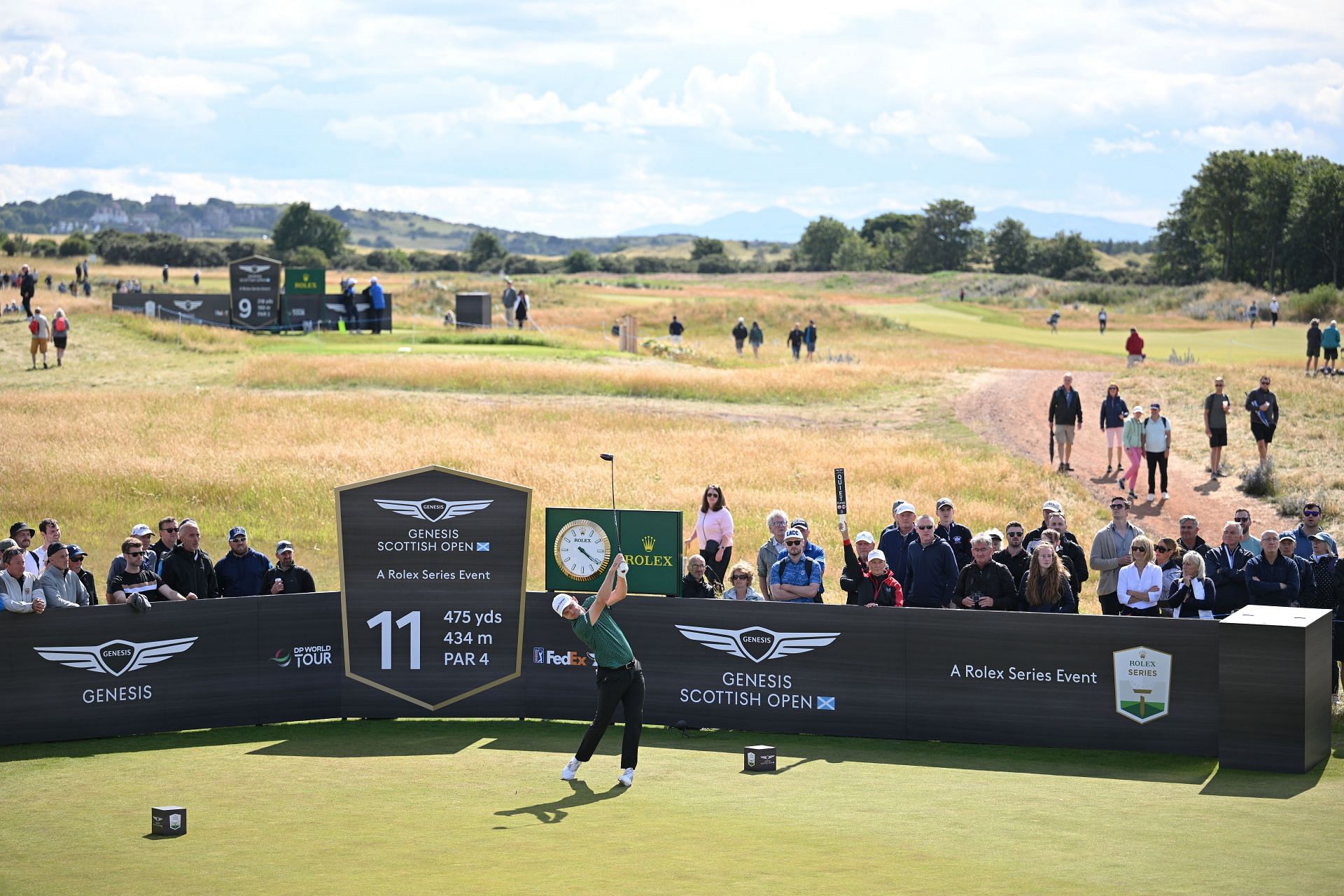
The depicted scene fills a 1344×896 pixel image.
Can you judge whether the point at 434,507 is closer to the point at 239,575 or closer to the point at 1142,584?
the point at 239,575

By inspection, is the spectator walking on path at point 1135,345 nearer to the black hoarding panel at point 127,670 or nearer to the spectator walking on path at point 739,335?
the spectator walking on path at point 739,335

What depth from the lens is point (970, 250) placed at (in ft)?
557

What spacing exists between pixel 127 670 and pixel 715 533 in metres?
6.93

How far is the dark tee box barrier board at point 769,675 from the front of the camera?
1294 centimetres

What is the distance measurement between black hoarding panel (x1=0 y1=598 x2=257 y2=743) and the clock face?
11.2 feet

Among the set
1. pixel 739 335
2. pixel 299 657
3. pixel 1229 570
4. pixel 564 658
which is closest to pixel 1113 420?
pixel 1229 570

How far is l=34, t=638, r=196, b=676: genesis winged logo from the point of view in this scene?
14195mm

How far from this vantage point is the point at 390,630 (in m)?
15.3

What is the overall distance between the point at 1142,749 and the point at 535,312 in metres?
65.6

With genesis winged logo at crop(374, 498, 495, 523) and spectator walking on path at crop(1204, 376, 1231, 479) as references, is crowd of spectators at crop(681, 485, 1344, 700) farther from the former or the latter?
spectator walking on path at crop(1204, 376, 1231, 479)

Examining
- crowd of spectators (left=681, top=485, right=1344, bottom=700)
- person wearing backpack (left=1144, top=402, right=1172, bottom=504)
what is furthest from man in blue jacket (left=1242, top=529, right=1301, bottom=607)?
person wearing backpack (left=1144, top=402, right=1172, bottom=504)

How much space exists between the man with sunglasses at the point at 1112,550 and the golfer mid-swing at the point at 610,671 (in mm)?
6481

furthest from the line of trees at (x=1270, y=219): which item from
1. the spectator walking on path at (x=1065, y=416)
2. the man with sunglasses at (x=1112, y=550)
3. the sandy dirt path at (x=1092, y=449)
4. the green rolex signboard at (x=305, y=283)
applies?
the man with sunglasses at (x=1112, y=550)

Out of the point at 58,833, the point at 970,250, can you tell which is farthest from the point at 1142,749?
the point at 970,250
